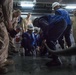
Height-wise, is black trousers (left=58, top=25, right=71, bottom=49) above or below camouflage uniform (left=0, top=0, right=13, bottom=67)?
below

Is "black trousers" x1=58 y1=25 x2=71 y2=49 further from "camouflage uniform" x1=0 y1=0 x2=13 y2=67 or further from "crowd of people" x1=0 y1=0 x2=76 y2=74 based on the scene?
"camouflage uniform" x1=0 y1=0 x2=13 y2=67

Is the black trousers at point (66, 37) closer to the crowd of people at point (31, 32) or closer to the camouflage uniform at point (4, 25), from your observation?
the crowd of people at point (31, 32)

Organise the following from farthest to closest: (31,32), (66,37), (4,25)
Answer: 1. (31,32)
2. (66,37)
3. (4,25)

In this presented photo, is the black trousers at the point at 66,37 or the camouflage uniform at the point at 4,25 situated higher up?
the camouflage uniform at the point at 4,25

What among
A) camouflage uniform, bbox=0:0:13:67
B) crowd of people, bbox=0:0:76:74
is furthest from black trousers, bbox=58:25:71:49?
camouflage uniform, bbox=0:0:13:67

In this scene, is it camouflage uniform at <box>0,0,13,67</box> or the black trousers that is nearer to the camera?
camouflage uniform at <box>0,0,13,67</box>

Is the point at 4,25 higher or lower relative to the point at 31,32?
higher

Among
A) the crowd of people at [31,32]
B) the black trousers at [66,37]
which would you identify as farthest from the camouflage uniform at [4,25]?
the black trousers at [66,37]

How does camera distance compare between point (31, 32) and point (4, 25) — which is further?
point (31, 32)

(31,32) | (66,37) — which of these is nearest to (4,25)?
(66,37)

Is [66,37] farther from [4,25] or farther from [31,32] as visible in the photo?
[4,25]

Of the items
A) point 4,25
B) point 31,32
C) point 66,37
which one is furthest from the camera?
point 31,32

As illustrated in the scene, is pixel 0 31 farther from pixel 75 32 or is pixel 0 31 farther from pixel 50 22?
pixel 75 32

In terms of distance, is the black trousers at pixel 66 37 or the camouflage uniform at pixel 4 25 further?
the black trousers at pixel 66 37
